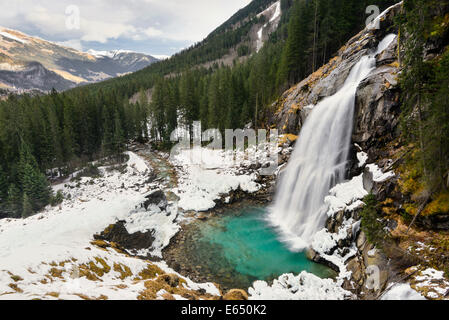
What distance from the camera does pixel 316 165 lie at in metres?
18.6

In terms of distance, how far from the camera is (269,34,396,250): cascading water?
1684 cm

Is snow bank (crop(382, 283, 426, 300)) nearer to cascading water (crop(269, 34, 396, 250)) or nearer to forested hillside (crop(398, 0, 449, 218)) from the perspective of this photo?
forested hillside (crop(398, 0, 449, 218))

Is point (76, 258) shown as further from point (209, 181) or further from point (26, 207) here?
point (26, 207)

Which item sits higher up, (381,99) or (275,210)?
(381,99)

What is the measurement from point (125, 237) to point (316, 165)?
16.3m

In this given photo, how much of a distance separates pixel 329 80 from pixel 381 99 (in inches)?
367

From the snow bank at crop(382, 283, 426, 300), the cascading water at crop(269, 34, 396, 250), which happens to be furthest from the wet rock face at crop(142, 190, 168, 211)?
the snow bank at crop(382, 283, 426, 300)

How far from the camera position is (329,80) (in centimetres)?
2367

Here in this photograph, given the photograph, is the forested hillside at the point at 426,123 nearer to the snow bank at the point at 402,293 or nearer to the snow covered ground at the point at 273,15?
the snow bank at the point at 402,293

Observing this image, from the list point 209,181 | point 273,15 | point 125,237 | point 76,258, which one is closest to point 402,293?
point 76,258

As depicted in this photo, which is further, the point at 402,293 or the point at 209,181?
the point at 209,181

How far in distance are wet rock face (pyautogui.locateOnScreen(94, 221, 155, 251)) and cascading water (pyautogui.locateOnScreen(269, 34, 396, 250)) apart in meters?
10.7
